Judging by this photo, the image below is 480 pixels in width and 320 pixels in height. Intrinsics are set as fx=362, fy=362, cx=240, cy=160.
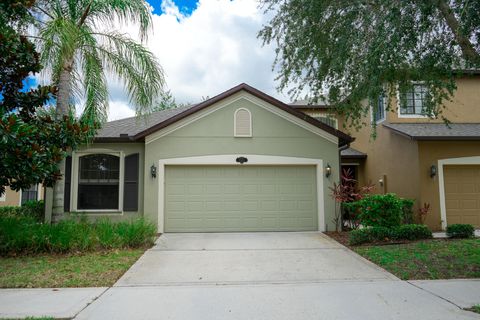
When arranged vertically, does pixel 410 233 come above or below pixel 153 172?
below

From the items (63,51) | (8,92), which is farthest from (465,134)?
(8,92)

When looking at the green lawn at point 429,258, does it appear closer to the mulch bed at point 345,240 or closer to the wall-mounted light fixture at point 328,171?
the mulch bed at point 345,240

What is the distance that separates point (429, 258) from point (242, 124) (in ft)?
21.4

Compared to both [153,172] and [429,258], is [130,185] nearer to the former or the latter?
[153,172]

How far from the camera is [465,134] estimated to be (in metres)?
11.9

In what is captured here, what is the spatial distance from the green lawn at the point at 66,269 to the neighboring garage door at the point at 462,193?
9858 millimetres

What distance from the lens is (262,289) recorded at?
579 centimetres

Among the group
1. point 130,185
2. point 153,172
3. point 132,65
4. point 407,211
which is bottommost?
point 407,211

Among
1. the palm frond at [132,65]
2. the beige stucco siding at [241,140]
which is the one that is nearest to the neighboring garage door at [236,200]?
the beige stucco siding at [241,140]

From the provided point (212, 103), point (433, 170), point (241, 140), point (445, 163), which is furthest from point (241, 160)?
point (445, 163)

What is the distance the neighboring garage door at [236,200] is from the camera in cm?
1139

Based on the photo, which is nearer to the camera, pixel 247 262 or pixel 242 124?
pixel 247 262

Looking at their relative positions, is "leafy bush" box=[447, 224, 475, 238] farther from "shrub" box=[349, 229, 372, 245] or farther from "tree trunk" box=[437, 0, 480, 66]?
"tree trunk" box=[437, 0, 480, 66]

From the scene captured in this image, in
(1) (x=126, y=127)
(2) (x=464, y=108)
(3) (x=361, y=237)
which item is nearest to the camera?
(3) (x=361, y=237)
